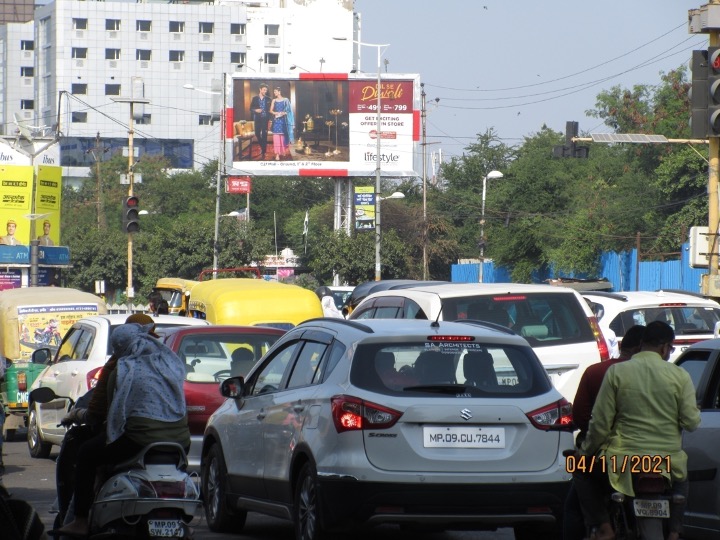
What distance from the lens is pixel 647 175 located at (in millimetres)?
65250

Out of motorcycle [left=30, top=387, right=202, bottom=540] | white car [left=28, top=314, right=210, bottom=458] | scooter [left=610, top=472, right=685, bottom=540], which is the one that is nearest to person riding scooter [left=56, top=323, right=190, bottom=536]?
motorcycle [left=30, top=387, right=202, bottom=540]

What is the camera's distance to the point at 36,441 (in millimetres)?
15633

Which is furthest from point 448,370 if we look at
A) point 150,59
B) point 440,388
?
point 150,59

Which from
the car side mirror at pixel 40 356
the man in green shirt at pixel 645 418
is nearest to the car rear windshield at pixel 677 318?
the car side mirror at pixel 40 356

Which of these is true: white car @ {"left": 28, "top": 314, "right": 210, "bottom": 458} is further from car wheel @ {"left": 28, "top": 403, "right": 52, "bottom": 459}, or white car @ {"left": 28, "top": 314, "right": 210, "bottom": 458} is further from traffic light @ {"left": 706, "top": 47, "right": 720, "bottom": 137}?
traffic light @ {"left": 706, "top": 47, "right": 720, "bottom": 137}

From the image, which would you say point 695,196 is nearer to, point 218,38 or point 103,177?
point 103,177

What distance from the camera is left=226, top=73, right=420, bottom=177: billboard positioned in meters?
67.1

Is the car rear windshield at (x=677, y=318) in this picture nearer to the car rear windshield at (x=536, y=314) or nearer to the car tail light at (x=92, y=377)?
the car rear windshield at (x=536, y=314)

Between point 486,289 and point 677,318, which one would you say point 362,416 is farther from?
point 677,318

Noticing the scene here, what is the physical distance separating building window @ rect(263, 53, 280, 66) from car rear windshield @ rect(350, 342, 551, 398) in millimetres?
108826

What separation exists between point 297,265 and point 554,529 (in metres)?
81.0

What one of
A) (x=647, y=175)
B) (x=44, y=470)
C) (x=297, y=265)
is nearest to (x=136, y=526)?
(x=44, y=470)

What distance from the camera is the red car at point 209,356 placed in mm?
11570
